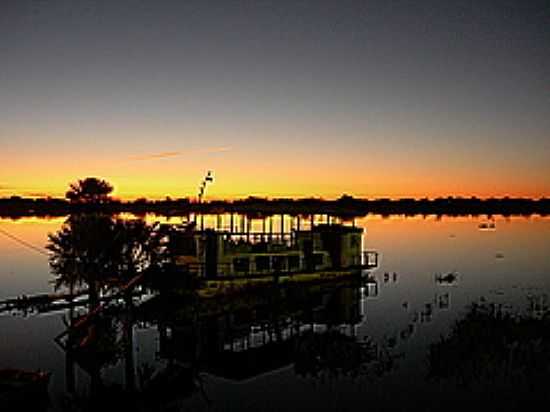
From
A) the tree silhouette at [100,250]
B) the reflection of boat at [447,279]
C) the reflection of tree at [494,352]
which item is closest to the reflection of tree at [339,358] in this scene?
the reflection of tree at [494,352]

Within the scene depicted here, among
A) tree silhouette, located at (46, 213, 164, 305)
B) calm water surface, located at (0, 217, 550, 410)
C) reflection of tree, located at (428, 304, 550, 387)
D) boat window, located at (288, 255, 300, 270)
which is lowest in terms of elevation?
calm water surface, located at (0, 217, 550, 410)

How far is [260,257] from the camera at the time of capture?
45656 mm

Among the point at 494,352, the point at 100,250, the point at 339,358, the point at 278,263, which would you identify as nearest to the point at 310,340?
the point at 339,358

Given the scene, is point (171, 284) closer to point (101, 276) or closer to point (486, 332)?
point (101, 276)

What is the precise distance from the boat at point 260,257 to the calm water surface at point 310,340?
1.82m

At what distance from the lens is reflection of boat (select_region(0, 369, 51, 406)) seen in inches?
753

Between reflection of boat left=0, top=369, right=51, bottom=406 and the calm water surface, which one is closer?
reflection of boat left=0, top=369, right=51, bottom=406

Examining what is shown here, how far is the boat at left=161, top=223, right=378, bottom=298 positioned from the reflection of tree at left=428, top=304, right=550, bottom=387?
58.2 ft

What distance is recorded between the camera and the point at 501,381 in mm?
22984

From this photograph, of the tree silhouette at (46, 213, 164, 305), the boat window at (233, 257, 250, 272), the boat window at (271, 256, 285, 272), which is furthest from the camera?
the boat window at (271, 256, 285, 272)

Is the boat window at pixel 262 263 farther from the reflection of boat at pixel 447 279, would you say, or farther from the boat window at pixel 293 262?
the reflection of boat at pixel 447 279

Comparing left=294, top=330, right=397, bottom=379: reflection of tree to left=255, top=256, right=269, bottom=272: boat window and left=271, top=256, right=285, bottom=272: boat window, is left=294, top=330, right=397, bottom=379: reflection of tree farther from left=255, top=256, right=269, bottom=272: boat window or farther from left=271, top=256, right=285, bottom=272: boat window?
left=271, top=256, right=285, bottom=272: boat window

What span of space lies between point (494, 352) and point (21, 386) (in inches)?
858

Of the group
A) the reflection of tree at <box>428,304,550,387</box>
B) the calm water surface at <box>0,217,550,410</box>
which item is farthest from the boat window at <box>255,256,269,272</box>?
the reflection of tree at <box>428,304,550,387</box>
